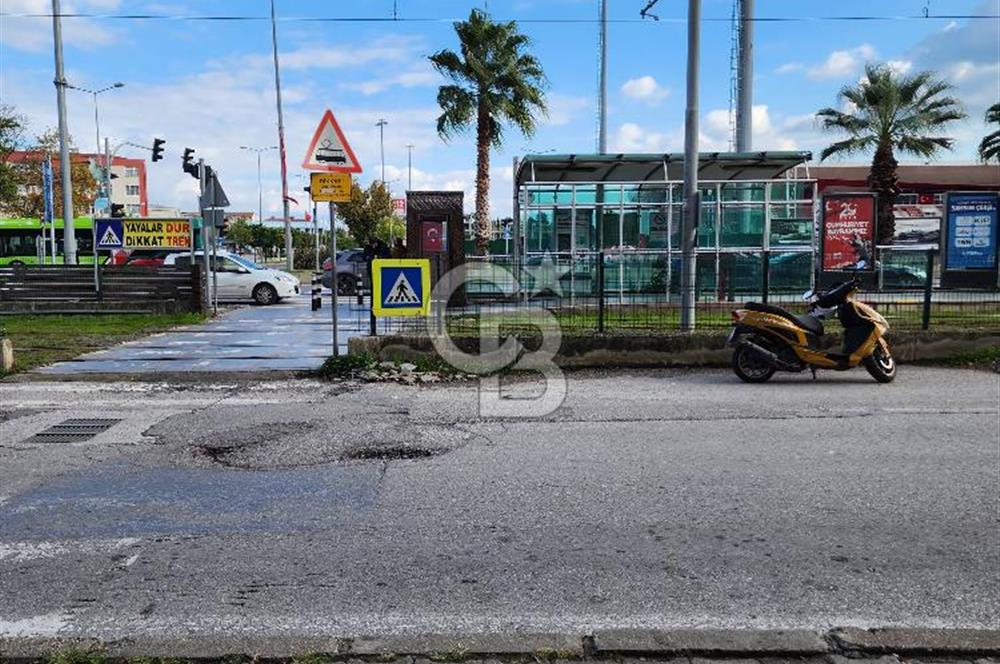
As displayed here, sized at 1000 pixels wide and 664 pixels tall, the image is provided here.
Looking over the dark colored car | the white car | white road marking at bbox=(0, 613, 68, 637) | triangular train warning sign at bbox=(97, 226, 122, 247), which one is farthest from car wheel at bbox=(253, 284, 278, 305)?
white road marking at bbox=(0, 613, 68, 637)

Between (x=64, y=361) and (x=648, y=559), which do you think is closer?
(x=648, y=559)

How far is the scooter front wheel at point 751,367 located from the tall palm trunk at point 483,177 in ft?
57.0

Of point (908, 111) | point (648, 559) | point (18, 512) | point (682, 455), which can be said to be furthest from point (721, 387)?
point (908, 111)

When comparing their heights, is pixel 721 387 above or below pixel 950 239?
below

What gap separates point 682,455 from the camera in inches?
262

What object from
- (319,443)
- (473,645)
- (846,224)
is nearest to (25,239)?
(846,224)

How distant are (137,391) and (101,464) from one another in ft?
12.0

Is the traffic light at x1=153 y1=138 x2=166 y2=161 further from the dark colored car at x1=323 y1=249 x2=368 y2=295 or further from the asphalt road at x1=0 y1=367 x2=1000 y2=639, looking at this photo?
the asphalt road at x1=0 y1=367 x2=1000 y2=639

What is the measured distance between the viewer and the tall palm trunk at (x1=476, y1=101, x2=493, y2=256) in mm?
28438

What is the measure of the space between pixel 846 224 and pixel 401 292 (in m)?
12.7

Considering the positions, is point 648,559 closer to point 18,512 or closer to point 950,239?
point 18,512

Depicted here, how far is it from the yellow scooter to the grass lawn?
9590 mm

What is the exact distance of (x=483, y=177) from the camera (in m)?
29.6

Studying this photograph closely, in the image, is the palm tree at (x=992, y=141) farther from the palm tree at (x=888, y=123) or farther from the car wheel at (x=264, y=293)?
the car wheel at (x=264, y=293)
